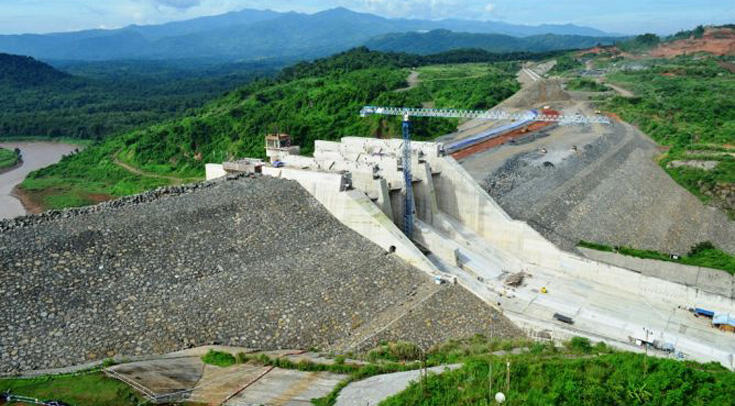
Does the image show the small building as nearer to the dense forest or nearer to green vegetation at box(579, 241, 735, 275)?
green vegetation at box(579, 241, 735, 275)

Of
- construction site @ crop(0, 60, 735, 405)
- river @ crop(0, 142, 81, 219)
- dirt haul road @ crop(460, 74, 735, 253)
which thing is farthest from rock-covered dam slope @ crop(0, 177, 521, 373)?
river @ crop(0, 142, 81, 219)

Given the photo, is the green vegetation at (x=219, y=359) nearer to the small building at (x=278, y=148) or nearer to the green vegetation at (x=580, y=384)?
the green vegetation at (x=580, y=384)

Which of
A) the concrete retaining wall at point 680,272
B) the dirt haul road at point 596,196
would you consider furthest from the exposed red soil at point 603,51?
the concrete retaining wall at point 680,272

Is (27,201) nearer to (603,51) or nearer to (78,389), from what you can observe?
(78,389)

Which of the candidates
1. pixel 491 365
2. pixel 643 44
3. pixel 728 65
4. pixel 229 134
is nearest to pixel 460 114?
pixel 229 134

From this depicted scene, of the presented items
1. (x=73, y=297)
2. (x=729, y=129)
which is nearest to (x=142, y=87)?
(x=729, y=129)

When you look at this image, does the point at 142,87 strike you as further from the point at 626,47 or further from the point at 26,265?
the point at 26,265
